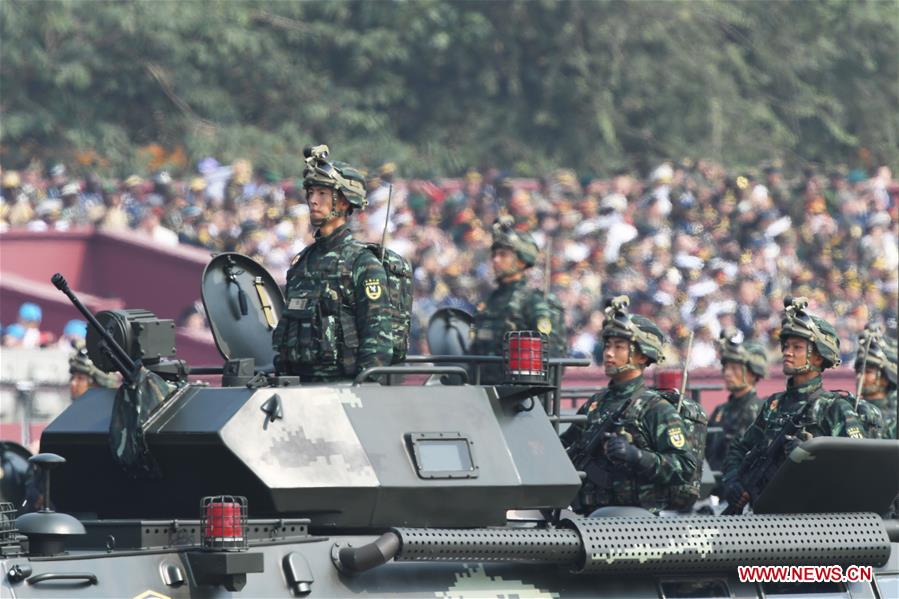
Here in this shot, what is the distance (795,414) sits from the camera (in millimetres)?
11508

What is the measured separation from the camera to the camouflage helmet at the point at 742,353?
53.9 ft

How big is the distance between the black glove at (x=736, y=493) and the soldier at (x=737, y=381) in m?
4.48

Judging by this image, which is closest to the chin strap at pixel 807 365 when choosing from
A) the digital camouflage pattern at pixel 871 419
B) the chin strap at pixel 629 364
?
the digital camouflage pattern at pixel 871 419

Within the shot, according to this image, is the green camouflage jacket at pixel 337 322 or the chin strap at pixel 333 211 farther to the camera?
the chin strap at pixel 333 211

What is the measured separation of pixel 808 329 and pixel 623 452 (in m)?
1.53

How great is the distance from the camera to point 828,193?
28.2 metres

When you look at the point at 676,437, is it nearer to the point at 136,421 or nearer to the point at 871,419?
the point at 871,419

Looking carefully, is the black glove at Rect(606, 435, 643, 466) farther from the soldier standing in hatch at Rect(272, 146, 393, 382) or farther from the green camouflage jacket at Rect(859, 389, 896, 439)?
the green camouflage jacket at Rect(859, 389, 896, 439)

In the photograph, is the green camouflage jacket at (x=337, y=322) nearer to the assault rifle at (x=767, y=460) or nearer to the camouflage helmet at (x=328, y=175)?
the camouflage helmet at (x=328, y=175)

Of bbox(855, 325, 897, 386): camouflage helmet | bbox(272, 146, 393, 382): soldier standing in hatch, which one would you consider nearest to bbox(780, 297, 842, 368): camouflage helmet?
bbox(272, 146, 393, 382): soldier standing in hatch

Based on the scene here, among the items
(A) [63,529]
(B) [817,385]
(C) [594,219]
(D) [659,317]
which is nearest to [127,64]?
(C) [594,219]

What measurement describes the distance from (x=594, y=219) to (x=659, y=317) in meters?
2.98

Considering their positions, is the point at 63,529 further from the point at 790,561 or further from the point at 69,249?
the point at 69,249

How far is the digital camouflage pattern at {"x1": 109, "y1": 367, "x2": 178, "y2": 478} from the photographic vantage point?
9.91 meters
